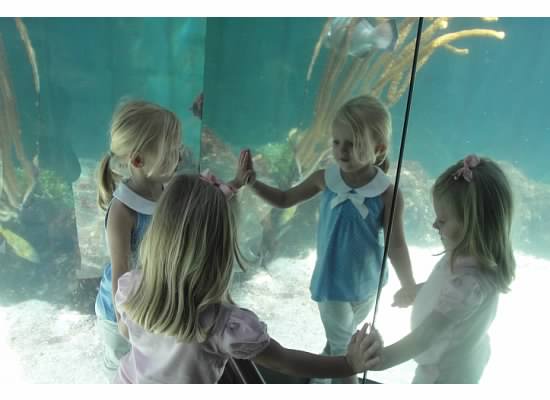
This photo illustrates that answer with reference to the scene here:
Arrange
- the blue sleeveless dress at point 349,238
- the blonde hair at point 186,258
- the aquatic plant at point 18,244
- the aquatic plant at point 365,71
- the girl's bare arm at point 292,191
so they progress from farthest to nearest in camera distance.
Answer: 1. the aquatic plant at point 18,244
2. the girl's bare arm at point 292,191
3. the blue sleeveless dress at point 349,238
4. the aquatic plant at point 365,71
5. the blonde hair at point 186,258

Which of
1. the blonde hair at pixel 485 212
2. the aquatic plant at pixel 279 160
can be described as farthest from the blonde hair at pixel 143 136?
the blonde hair at pixel 485 212

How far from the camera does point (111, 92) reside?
1.61 metres

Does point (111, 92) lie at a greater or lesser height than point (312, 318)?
greater

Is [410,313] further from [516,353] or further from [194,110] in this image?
[194,110]

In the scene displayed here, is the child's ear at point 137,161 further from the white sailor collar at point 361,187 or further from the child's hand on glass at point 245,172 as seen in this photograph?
the white sailor collar at point 361,187

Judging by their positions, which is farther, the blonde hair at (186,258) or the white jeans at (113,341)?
the white jeans at (113,341)

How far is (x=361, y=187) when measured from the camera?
1130 mm

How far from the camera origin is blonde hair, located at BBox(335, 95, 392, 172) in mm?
1030

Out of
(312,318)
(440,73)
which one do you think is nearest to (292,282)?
(312,318)

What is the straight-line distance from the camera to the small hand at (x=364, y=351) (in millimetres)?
949

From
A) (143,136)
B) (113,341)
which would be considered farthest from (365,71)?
(113,341)

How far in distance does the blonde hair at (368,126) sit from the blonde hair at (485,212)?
18 cm

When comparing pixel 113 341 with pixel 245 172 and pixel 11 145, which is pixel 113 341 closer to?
pixel 245 172

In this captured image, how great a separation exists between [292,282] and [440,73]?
82 cm
